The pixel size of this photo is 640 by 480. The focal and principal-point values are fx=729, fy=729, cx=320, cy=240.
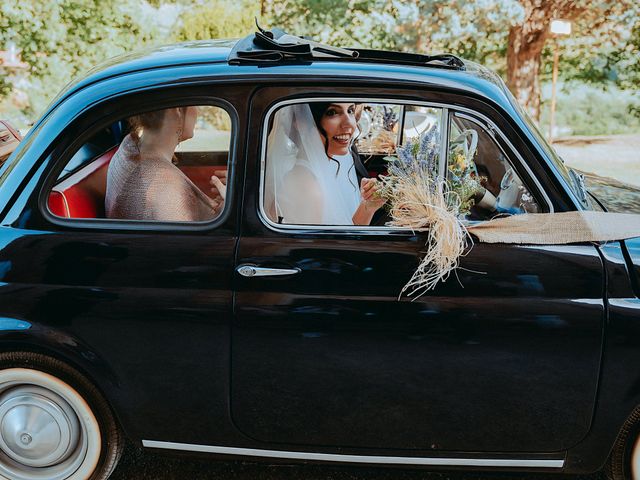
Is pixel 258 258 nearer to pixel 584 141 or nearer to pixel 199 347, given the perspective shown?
pixel 199 347

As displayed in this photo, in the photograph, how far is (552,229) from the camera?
264cm

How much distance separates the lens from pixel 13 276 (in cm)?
274

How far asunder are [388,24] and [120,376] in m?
15.9

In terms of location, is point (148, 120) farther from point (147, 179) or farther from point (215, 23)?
point (215, 23)

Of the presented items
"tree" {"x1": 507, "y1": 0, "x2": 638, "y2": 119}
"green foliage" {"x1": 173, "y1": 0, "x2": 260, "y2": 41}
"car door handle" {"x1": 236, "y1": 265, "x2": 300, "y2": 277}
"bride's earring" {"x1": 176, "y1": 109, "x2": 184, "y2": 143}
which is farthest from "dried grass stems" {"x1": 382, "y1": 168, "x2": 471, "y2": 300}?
"tree" {"x1": 507, "y1": 0, "x2": 638, "y2": 119}

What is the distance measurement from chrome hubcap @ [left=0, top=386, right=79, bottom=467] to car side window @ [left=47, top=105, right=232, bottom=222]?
75cm

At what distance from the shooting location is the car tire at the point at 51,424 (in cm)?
284

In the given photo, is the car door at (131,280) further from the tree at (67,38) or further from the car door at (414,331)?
the tree at (67,38)

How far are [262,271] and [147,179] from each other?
2.25 ft

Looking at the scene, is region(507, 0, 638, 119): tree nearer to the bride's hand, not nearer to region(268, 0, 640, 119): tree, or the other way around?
region(268, 0, 640, 119): tree

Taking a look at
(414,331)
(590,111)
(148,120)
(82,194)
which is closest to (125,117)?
(148,120)

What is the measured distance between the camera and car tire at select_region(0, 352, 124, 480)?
284 cm

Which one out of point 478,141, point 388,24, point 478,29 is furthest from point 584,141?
point 478,141

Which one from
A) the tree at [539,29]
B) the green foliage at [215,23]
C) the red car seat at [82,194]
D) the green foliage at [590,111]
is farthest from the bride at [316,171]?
the green foliage at [590,111]
